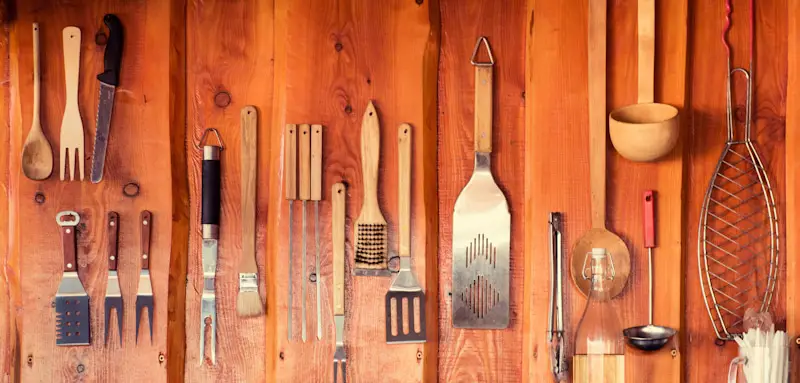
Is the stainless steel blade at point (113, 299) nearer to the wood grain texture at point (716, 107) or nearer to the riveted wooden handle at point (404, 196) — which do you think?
the riveted wooden handle at point (404, 196)

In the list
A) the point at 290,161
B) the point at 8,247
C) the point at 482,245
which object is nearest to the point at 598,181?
the point at 482,245

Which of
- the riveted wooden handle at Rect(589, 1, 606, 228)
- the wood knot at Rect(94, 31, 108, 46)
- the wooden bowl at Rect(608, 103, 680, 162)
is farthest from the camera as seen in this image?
the wood knot at Rect(94, 31, 108, 46)

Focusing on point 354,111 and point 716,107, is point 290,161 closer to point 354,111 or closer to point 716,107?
point 354,111

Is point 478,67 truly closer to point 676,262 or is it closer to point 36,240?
point 676,262

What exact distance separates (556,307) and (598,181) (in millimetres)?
344

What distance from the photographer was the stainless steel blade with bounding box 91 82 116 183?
2.55 metres

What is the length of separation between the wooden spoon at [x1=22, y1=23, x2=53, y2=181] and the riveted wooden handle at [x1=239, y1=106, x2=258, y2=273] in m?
0.52

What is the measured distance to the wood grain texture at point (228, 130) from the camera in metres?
2.57

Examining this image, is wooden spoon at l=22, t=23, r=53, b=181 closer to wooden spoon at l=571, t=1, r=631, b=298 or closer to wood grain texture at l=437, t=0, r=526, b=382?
wood grain texture at l=437, t=0, r=526, b=382

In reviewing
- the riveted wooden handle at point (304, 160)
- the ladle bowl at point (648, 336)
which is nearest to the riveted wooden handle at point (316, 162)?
the riveted wooden handle at point (304, 160)

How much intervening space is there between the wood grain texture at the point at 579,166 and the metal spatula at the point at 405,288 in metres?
0.29

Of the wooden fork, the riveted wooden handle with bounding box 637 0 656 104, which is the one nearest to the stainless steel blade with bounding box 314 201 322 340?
the wooden fork

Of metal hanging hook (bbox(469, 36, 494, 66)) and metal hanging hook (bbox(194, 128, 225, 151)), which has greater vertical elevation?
metal hanging hook (bbox(469, 36, 494, 66))

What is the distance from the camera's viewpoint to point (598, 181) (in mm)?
Result: 2471
